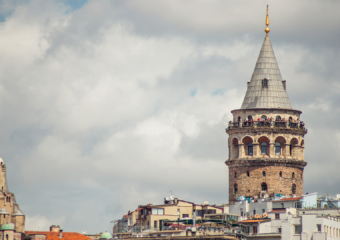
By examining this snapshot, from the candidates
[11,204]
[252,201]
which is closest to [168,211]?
[252,201]

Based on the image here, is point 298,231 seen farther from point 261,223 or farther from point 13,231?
point 13,231

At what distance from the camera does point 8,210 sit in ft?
559

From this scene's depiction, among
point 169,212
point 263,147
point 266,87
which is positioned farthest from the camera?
point 169,212

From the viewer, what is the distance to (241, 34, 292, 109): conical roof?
161 m

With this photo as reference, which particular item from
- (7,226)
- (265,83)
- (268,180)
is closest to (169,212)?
(268,180)

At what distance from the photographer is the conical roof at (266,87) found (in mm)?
161125

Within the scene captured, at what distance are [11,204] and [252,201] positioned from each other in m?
36.7

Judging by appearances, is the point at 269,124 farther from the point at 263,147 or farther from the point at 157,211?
the point at 157,211

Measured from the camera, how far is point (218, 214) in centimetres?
15175

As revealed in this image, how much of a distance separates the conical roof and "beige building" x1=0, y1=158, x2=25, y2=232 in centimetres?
3661

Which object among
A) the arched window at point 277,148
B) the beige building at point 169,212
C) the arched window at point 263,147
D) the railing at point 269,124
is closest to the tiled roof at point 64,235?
the beige building at point 169,212

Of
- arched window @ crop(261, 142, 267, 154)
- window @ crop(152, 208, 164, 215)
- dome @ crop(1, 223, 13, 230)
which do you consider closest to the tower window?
arched window @ crop(261, 142, 267, 154)

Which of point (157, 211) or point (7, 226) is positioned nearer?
point (7, 226)

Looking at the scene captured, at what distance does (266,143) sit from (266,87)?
7.86 metres
